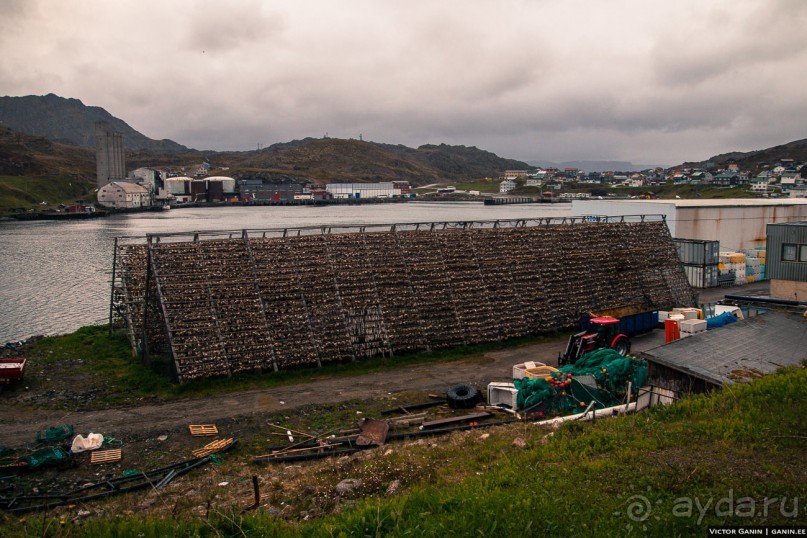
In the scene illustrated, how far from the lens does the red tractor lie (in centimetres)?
1967

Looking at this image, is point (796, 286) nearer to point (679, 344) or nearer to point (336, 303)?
point (679, 344)

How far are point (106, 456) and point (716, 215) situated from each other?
141ft

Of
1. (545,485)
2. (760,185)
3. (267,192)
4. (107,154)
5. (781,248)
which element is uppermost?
(107,154)

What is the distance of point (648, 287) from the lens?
28047 mm

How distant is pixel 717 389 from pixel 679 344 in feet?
10.4

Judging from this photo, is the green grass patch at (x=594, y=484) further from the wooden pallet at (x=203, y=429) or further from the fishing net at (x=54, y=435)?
the fishing net at (x=54, y=435)

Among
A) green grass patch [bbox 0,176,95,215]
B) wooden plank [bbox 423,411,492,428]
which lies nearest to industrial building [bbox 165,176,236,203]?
green grass patch [bbox 0,176,95,215]

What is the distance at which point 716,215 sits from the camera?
42.9 metres

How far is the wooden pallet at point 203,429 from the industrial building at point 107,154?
549ft

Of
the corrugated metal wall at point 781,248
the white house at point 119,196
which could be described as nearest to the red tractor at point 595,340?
the corrugated metal wall at point 781,248

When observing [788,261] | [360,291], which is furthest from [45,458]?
[788,261]

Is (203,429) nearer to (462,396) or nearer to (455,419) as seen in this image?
(455,419)

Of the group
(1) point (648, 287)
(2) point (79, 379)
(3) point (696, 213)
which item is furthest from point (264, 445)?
(3) point (696, 213)

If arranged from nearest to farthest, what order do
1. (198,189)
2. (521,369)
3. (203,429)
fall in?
(203,429) < (521,369) < (198,189)
